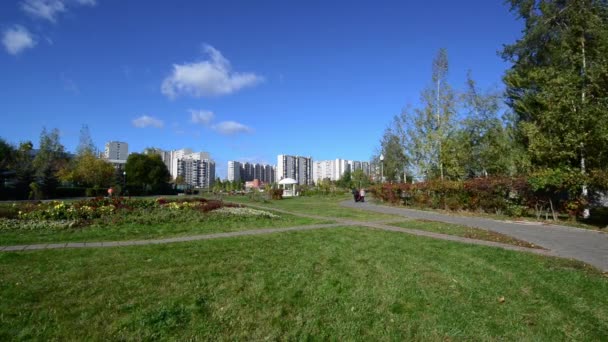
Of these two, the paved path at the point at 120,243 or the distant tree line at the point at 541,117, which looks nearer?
the paved path at the point at 120,243

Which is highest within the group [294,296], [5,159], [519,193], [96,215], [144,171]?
[5,159]

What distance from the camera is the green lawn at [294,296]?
361cm

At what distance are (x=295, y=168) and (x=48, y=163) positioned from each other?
240 ft

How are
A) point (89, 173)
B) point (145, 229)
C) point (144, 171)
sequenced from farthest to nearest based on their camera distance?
point (144, 171) → point (89, 173) → point (145, 229)

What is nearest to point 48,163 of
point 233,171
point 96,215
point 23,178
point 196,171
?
point 23,178

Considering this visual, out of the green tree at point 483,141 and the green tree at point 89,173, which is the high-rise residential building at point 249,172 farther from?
the green tree at point 483,141

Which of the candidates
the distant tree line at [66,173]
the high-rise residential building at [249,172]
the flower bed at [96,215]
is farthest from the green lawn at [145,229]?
the high-rise residential building at [249,172]

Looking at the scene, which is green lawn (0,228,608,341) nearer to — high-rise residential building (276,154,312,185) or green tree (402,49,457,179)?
green tree (402,49,457,179)

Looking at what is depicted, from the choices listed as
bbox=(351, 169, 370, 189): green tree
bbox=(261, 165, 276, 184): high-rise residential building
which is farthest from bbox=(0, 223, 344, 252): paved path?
Answer: bbox=(261, 165, 276, 184): high-rise residential building

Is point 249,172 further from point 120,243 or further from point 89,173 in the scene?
point 120,243

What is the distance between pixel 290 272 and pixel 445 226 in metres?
8.50

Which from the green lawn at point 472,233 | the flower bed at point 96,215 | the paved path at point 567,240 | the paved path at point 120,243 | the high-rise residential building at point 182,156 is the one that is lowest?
the paved path at point 567,240

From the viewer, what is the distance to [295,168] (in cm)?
10750

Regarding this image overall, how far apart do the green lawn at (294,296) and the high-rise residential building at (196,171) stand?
10239 centimetres
